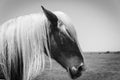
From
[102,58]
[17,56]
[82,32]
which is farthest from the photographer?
[102,58]

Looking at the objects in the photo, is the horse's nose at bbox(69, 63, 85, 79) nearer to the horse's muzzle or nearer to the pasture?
the horse's muzzle

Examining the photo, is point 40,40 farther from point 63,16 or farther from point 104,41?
point 104,41

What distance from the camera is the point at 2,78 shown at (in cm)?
38

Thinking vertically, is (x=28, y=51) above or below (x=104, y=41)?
above

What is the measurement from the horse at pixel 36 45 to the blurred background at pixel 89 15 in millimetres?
496

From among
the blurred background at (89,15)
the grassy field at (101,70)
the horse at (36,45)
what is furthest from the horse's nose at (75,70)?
the grassy field at (101,70)

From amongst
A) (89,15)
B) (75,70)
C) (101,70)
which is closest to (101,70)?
(101,70)

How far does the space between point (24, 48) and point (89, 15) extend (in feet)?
2.11

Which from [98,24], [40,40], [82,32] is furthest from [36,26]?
[98,24]

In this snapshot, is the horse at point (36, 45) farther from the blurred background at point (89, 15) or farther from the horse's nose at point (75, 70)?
the blurred background at point (89, 15)

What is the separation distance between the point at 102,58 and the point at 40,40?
2.23ft

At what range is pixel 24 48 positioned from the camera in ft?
1.20

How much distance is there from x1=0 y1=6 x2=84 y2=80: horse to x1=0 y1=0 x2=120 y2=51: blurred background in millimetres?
496

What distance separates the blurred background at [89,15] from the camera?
2.99 ft
